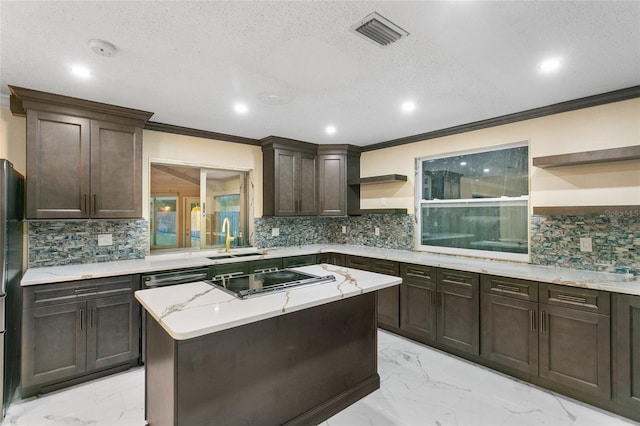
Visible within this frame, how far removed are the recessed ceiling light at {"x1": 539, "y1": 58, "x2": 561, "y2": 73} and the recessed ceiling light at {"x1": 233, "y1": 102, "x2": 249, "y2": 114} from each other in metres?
2.44

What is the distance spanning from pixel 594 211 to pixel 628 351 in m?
1.07

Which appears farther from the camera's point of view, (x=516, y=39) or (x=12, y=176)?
(x=12, y=176)

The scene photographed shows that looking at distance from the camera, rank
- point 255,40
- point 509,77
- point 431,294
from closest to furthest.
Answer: point 255,40 < point 509,77 < point 431,294

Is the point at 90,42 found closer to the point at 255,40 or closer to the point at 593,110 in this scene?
the point at 255,40

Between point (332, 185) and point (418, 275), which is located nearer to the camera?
point (418, 275)

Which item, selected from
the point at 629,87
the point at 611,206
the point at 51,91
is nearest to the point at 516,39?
the point at 629,87

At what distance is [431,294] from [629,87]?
96.8 inches

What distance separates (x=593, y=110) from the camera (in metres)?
2.82

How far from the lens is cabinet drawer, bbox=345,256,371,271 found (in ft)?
13.2

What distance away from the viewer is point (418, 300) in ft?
11.4

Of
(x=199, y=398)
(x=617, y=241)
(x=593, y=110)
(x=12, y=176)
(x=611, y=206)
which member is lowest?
(x=199, y=398)

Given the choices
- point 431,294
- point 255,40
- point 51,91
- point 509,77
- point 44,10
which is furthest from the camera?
point 431,294

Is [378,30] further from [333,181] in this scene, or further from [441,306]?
[333,181]

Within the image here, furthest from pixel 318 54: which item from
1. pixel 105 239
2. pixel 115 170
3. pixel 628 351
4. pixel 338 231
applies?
pixel 338 231
